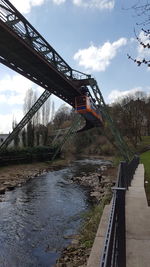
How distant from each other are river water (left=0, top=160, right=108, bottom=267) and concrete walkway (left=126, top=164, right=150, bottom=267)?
2058 mm

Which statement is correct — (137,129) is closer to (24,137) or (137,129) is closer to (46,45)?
(24,137)

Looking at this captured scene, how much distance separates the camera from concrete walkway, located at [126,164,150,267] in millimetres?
4105

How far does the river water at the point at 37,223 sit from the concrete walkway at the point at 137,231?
2.06 meters

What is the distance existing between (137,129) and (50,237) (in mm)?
39298

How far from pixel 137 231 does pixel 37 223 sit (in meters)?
4.72

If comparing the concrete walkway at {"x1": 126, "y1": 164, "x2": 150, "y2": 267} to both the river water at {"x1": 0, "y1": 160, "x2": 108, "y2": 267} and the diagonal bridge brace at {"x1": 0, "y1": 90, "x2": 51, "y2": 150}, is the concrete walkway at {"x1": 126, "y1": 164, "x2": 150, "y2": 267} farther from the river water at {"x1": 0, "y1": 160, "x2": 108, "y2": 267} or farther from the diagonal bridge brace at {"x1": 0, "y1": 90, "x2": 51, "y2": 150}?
the diagonal bridge brace at {"x1": 0, "y1": 90, "x2": 51, "y2": 150}

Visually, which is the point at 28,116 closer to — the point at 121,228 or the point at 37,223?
the point at 37,223

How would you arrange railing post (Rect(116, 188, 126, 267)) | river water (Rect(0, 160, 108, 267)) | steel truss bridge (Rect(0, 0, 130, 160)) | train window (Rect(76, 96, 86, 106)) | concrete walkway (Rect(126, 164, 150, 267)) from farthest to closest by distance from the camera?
train window (Rect(76, 96, 86, 106)) < steel truss bridge (Rect(0, 0, 130, 160)) < river water (Rect(0, 160, 108, 267)) < concrete walkway (Rect(126, 164, 150, 267)) < railing post (Rect(116, 188, 126, 267))

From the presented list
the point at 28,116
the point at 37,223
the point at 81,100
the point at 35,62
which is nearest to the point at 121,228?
the point at 37,223

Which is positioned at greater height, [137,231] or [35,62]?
[35,62]

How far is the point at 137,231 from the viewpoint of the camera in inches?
208

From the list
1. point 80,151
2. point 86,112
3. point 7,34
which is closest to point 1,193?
point 7,34

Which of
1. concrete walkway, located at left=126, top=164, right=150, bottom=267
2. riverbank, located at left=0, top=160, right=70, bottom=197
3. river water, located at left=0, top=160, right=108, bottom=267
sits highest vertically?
concrete walkway, located at left=126, top=164, right=150, bottom=267

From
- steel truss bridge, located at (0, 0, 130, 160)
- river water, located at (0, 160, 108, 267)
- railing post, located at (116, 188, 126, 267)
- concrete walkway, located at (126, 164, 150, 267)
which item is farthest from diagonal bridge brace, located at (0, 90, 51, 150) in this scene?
railing post, located at (116, 188, 126, 267)
